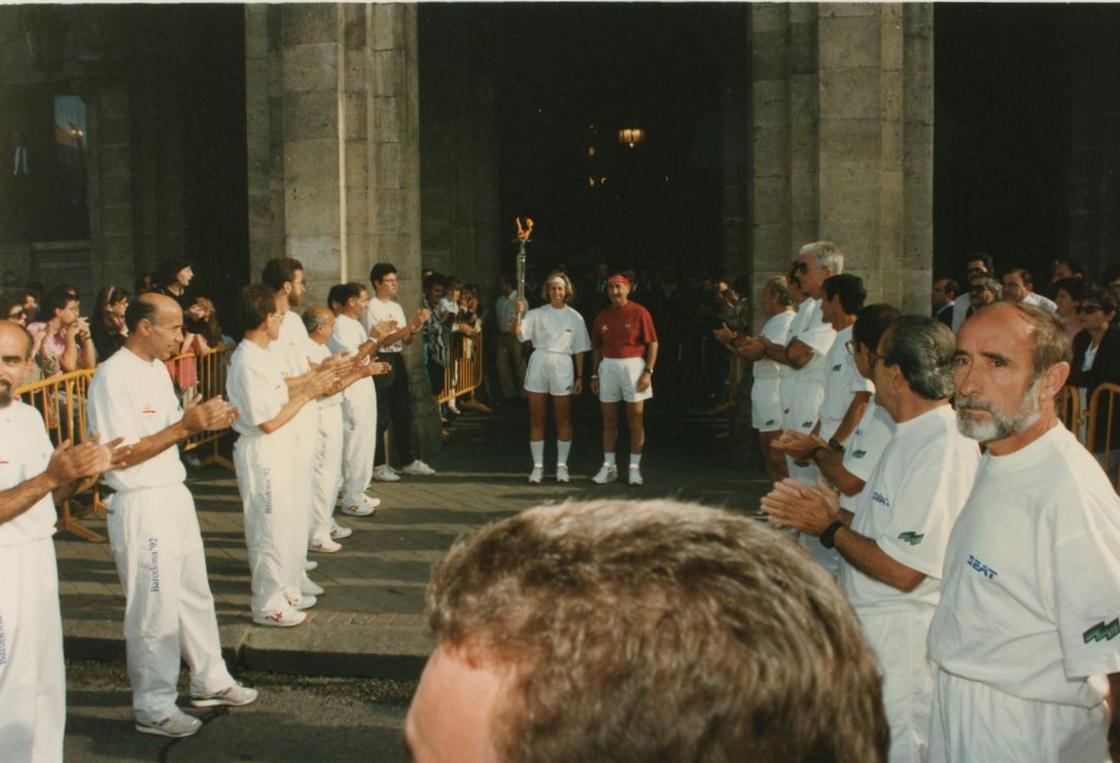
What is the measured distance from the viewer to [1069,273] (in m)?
11.6

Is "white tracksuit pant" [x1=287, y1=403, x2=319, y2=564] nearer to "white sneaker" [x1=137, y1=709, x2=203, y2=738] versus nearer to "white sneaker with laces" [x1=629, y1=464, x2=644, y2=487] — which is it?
"white sneaker" [x1=137, y1=709, x2=203, y2=738]

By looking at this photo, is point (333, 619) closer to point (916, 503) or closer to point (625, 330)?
point (916, 503)

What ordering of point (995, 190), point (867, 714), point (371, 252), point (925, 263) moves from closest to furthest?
point (867, 714) → point (925, 263) → point (371, 252) → point (995, 190)

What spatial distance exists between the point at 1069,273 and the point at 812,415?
4063 mm

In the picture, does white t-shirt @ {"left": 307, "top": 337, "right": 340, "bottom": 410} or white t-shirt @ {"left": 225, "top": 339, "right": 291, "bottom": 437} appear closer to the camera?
white t-shirt @ {"left": 225, "top": 339, "right": 291, "bottom": 437}

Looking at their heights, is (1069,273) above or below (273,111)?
below

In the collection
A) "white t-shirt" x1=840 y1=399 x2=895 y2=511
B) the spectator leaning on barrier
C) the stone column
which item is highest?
the stone column

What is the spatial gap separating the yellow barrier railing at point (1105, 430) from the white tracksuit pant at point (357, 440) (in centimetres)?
554

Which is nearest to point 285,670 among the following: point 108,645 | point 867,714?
point 108,645

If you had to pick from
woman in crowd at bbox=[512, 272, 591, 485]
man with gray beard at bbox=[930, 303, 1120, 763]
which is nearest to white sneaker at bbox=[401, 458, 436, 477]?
woman in crowd at bbox=[512, 272, 591, 485]

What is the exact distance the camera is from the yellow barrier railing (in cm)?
780

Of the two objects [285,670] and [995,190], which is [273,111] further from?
[995,190]

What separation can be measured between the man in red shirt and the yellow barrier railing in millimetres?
4438

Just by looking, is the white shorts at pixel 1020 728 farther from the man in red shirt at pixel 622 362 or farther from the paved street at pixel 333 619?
the man in red shirt at pixel 622 362
